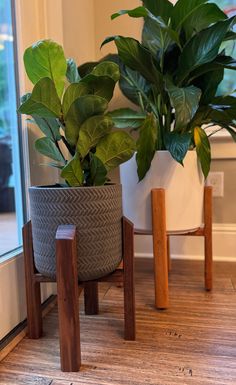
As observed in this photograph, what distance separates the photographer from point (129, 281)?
0.81 m

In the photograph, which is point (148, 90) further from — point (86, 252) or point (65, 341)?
point (65, 341)

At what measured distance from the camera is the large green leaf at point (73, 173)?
2.36 feet

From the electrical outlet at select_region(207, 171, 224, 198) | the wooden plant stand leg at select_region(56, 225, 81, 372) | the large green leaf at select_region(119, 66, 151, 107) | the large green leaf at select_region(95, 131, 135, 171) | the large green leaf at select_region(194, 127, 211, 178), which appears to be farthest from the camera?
the electrical outlet at select_region(207, 171, 224, 198)

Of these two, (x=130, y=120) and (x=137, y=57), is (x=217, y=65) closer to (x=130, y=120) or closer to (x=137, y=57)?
→ (x=137, y=57)

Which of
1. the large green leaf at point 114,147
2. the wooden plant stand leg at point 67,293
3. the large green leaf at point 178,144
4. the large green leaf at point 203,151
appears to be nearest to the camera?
the wooden plant stand leg at point 67,293

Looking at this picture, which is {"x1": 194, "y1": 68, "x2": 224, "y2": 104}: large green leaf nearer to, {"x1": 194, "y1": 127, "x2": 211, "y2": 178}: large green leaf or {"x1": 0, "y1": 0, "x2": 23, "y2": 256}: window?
{"x1": 194, "y1": 127, "x2": 211, "y2": 178}: large green leaf

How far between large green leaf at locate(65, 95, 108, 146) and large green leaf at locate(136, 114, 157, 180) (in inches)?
9.5

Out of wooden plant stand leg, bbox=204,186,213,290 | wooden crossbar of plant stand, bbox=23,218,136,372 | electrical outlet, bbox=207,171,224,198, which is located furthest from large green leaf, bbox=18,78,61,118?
electrical outlet, bbox=207,171,224,198

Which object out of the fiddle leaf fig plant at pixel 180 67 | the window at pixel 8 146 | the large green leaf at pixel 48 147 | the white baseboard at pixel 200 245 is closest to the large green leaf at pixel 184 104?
the fiddle leaf fig plant at pixel 180 67

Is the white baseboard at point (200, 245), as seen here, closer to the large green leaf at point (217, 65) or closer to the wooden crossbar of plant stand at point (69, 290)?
the wooden crossbar of plant stand at point (69, 290)

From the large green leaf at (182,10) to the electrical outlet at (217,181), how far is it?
2.41 ft

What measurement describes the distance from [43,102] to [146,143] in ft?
1.17

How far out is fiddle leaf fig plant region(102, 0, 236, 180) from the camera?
2.93ft

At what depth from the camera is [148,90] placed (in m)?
1.17
